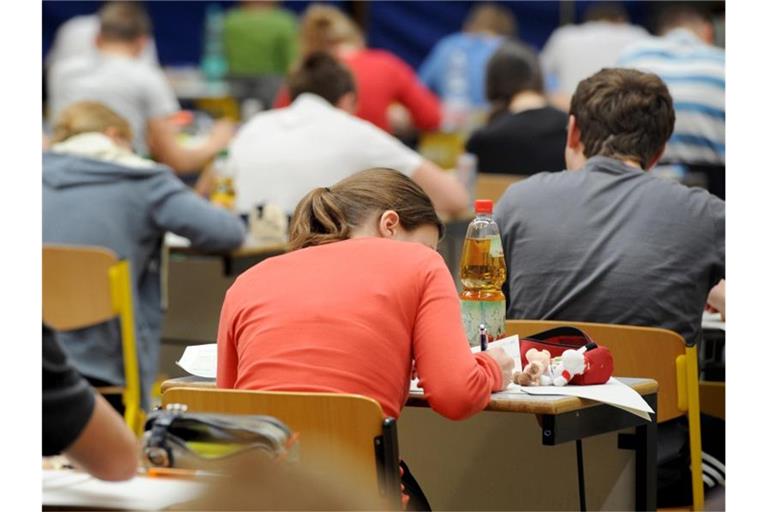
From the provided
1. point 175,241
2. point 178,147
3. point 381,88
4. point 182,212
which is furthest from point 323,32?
point 182,212

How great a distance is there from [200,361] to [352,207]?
50 cm

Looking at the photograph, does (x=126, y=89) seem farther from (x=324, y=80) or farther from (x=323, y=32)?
(x=324, y=80)

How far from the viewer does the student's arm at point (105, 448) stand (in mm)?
1679

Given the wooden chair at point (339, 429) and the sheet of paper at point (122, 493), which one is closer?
the sheet of paper at point (122, 493)

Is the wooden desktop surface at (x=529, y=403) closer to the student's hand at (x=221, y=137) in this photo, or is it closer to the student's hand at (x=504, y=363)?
the student's hand at (x=504, y=363)

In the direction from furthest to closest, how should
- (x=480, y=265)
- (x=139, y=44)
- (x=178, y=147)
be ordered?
(x=139, y=44) → (x=178, y=147) → (x=480, y=265)

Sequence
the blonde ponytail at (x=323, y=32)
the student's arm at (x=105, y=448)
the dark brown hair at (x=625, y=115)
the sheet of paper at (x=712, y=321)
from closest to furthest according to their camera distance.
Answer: the student's arm at (x=105, y=448), the dark brown hair at (x=625, y=115), the sheet of paper at (x=712, y=321), the blonde ponytail at (x=323, y=32)

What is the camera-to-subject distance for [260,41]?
1041cm

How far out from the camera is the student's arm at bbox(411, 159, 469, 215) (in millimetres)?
5176

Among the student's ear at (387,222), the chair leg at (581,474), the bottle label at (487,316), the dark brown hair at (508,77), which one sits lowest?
the chair leg at (581,474)

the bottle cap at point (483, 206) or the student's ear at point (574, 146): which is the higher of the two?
the student's ear at point (574, 146)

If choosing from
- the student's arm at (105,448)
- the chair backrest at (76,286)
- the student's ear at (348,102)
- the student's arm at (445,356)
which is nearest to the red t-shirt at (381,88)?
the student's ear at (348,102)

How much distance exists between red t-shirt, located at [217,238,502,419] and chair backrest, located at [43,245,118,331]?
5.76 ft

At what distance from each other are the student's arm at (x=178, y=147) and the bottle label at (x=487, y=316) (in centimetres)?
379
